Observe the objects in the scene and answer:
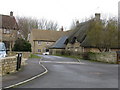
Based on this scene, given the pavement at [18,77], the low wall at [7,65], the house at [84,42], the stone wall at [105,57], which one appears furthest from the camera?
the house at [84,42]

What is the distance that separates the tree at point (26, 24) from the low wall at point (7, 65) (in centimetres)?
5793

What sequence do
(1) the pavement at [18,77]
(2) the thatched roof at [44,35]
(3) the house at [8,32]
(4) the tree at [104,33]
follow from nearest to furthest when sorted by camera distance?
(1) the pavement at [18,77] → (4) the tree at [104,33] → (3) the house at [8,32] → (2) the thatched roof at [44,35]

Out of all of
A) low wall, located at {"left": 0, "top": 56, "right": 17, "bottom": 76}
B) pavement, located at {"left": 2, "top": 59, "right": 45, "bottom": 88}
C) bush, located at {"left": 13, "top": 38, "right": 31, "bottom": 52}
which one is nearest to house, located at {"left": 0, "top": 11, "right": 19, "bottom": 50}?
bush, located at {"left": 13, "top": 38, "right": 31, "bottom": 52}

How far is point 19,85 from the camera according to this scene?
906 cm

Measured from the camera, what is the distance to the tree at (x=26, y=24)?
71719mm

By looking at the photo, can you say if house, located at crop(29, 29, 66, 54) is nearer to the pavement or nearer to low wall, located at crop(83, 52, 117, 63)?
low wall, located at crop(83, 52, 117, 63)

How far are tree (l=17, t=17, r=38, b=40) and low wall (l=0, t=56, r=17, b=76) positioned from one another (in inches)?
2281

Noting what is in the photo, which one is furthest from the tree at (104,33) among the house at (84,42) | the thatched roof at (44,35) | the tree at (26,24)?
the tree at (26,24)

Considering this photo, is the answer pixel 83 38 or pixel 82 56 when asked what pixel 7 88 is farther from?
pixel 83 38

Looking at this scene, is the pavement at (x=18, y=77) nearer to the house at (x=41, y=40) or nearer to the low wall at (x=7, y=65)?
the low wall at (x=7, y=65)

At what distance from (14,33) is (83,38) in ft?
47.0

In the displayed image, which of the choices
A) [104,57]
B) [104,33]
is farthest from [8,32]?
[104,57]

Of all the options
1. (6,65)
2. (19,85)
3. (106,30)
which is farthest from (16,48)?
(19,85)

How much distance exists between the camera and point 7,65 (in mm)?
12406
